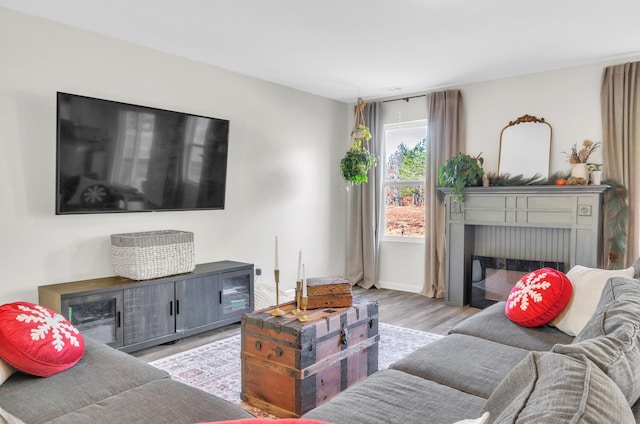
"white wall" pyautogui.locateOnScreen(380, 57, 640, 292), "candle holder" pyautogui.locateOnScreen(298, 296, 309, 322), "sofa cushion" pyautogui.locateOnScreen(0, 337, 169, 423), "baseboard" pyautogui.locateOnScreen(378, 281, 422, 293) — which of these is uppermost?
"white wall" pyautogui.locateOnScreen(380, 57, 640, 292)

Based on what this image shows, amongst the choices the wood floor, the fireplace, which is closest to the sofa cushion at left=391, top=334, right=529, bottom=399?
the wood floor

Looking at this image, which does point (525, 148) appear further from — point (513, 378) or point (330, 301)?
point (513, 378)

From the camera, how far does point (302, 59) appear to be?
4254mm

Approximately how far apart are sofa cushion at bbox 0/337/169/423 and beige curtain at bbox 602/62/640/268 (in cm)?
430

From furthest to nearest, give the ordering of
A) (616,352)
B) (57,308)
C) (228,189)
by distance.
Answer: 1. (228,189)
2. (57,308)
3. (616,352)

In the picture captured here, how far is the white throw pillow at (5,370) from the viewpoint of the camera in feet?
5.74

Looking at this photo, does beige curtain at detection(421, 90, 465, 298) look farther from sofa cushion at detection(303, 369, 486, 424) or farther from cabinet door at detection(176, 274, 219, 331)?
sofa cushion at detection(303, 369, 486, 424)

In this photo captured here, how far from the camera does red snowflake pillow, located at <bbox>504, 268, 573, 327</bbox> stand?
242 cm

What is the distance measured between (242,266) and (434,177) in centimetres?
258

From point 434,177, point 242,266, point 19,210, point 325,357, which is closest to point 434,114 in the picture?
point 434,177

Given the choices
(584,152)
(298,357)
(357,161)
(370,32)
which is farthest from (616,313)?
(357,161)

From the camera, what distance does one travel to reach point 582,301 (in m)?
2.41

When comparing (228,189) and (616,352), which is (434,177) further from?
(616,352)

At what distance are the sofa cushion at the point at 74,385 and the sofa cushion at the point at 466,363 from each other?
112cm
